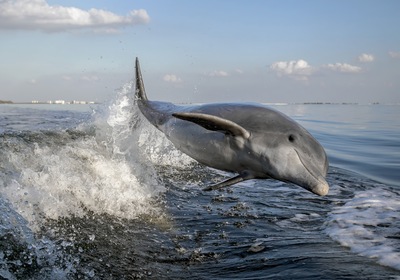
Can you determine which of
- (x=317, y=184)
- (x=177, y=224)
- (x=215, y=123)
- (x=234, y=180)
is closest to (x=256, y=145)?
(x=234, y=180)

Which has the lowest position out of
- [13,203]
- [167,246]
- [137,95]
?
[167,246]

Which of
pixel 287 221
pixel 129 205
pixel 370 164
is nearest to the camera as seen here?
pixel 287 221

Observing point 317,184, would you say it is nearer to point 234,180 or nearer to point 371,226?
point 234,180

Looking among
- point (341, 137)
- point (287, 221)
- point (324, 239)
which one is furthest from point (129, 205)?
point (341, 137)

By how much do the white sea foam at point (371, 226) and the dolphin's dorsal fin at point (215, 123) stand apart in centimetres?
206

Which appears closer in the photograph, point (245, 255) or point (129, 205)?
point (245, 255)

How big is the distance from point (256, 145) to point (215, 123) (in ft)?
2.13

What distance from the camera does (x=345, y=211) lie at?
7.58 metres

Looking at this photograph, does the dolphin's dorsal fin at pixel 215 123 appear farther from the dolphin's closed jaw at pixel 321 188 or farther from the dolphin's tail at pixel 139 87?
the dolphin's tail at pixel 139 87

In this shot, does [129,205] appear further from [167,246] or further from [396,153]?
[396,153]

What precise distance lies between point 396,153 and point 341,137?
584cm

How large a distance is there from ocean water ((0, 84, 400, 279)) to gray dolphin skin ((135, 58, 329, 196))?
2.98 ft

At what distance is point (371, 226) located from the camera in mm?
6633

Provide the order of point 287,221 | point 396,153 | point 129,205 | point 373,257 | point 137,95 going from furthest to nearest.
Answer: point 396,153
point 137,95
point 129,205
point 287,221
point 373,257
